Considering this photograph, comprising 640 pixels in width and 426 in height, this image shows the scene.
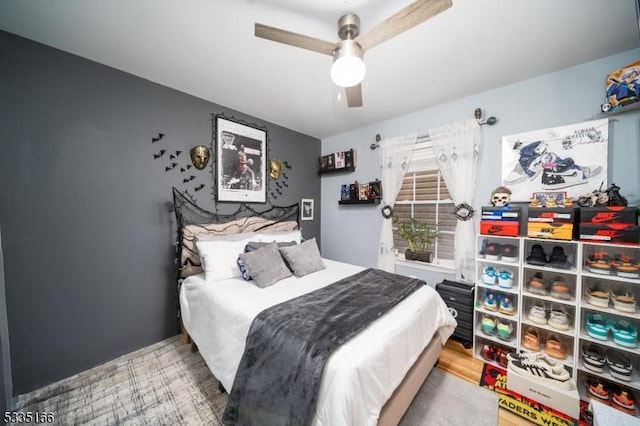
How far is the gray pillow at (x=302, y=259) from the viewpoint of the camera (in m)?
2.28

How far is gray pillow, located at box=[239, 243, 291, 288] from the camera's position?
200 centimetres

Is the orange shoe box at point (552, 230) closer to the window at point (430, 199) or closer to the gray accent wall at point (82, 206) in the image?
the window at point (430, 199)

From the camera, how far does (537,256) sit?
6.31ft

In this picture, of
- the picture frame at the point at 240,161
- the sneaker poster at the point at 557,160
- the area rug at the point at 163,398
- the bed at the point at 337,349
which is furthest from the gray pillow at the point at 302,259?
the sneaker poster at the point at 557,160

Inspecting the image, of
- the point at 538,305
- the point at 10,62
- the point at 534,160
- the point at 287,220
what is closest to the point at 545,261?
the point at 538,305

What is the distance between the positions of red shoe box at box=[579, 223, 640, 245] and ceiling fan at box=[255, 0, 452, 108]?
1938 millimetres

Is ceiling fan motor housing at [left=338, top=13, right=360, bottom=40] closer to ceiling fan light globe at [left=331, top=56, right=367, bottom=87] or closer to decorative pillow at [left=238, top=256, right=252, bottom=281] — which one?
ceiling fan light globe at [left=331, top=56, right=367, bottom=87]

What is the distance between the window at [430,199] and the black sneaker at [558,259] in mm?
860

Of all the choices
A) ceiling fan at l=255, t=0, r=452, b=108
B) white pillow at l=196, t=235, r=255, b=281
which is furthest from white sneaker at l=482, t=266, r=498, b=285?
white pillow at l=196, t=235, r=255, b=281

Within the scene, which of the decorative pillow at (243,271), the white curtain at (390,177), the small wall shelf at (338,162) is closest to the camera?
the decorative pillow at (243,271)

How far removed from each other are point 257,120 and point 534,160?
10.3 ft

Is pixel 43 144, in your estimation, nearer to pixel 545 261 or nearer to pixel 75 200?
pixel 75 200

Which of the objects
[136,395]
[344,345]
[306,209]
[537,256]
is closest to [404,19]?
[344,345]

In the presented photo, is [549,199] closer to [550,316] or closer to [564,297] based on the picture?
[564,297]
